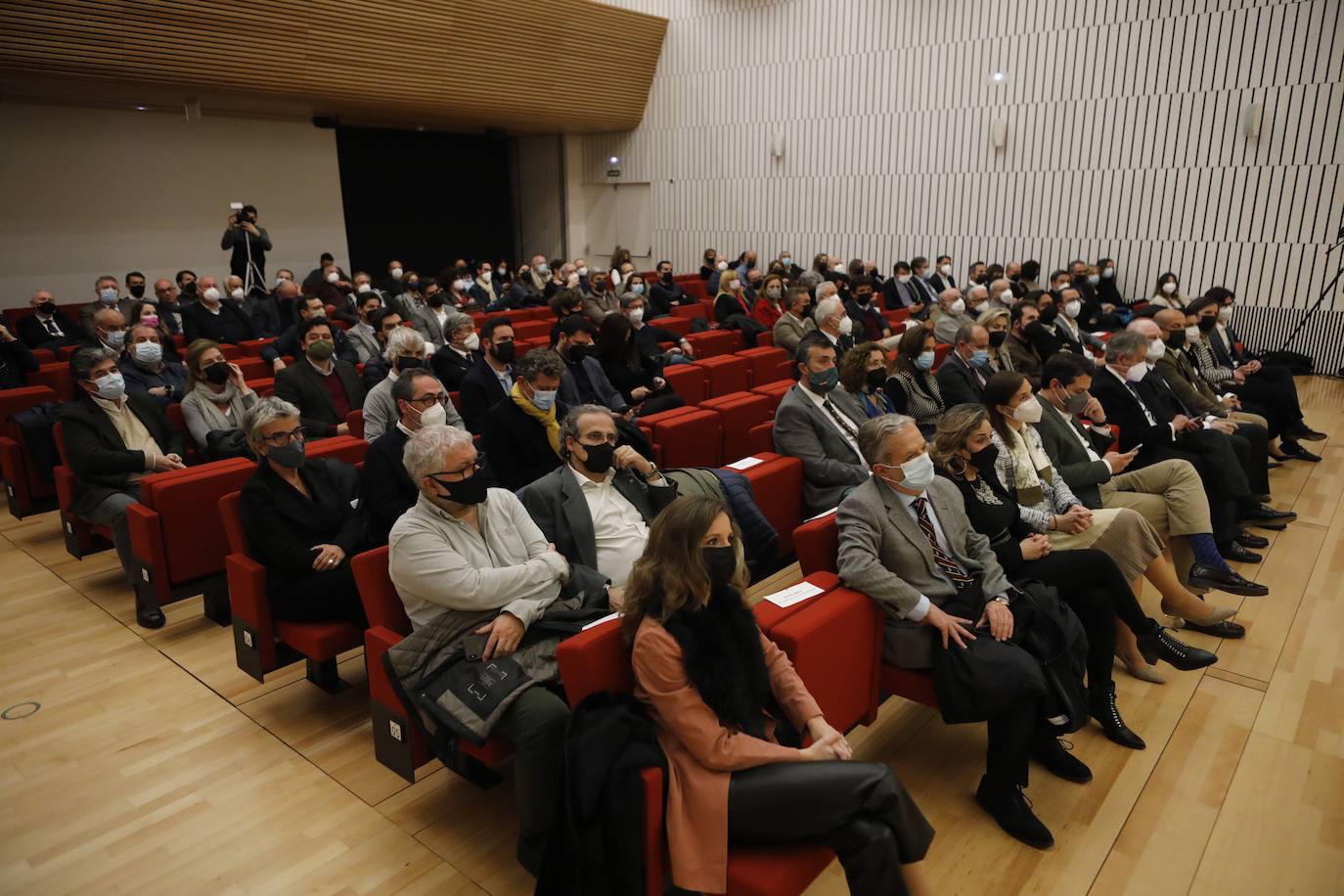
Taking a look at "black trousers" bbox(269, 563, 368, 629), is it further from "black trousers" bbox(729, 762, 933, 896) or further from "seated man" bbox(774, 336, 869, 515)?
"seated man" bbox(774, 336, 869, 515)

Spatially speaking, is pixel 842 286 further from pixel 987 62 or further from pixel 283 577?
pixel 283 577

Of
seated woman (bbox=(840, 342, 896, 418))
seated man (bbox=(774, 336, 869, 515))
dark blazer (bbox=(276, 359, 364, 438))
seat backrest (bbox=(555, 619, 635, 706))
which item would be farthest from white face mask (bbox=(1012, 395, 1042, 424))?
dark blazer (bbox=(276, 359, 364, 438))

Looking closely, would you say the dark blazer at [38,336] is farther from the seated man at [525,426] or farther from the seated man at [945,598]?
the seated man at [945,598]

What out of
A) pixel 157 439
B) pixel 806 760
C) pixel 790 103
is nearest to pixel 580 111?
pixel 790 103

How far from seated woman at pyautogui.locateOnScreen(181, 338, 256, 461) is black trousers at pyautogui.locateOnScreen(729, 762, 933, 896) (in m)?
3.58

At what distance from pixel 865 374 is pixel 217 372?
11.1 feet

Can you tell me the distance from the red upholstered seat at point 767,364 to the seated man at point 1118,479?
8.58 ft

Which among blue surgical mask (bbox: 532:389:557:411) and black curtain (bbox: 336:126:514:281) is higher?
black curtain (bbox: 336:126:514:281)

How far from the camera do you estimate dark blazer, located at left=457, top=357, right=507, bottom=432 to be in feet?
15.7

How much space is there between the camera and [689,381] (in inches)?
229

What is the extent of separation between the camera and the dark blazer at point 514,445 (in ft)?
13.2

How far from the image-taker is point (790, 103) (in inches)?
541

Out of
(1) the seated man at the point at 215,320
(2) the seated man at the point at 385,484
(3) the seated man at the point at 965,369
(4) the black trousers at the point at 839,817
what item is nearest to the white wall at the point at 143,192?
(1) the seated man at the point at 215,320

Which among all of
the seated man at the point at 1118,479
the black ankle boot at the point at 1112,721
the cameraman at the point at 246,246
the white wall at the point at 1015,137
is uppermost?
the white wall at the point at 1015,137
